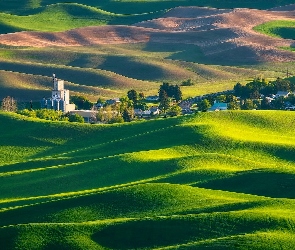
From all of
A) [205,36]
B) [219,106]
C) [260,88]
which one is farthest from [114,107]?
[205,36]

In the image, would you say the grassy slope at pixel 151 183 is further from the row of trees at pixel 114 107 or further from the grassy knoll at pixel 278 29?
the grassy knoll at pixel 278 29

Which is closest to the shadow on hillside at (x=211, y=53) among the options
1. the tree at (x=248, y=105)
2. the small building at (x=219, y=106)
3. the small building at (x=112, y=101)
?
the small building at (x=112, y=101)

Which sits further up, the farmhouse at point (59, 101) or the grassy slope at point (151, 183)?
the farmhouse at point (59, 101)

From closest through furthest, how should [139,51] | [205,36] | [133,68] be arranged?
1. [133,68]
2. [139,51]
3. [205,36]

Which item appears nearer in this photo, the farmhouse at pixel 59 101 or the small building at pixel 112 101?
the farmhouse at pixel 59 101

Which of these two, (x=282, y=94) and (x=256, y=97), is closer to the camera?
(x=256, y=97)

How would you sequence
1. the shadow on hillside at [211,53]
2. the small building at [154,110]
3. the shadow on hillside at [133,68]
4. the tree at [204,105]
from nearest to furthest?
the tree at [204,105] → the small building at [154,110] → the shadow on hillside at [133,68] → the shadow on hillside at [211,53]

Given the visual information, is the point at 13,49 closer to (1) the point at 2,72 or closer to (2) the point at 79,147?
(1) the point at 2,72

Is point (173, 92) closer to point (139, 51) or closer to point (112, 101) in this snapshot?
point (112, 101)
